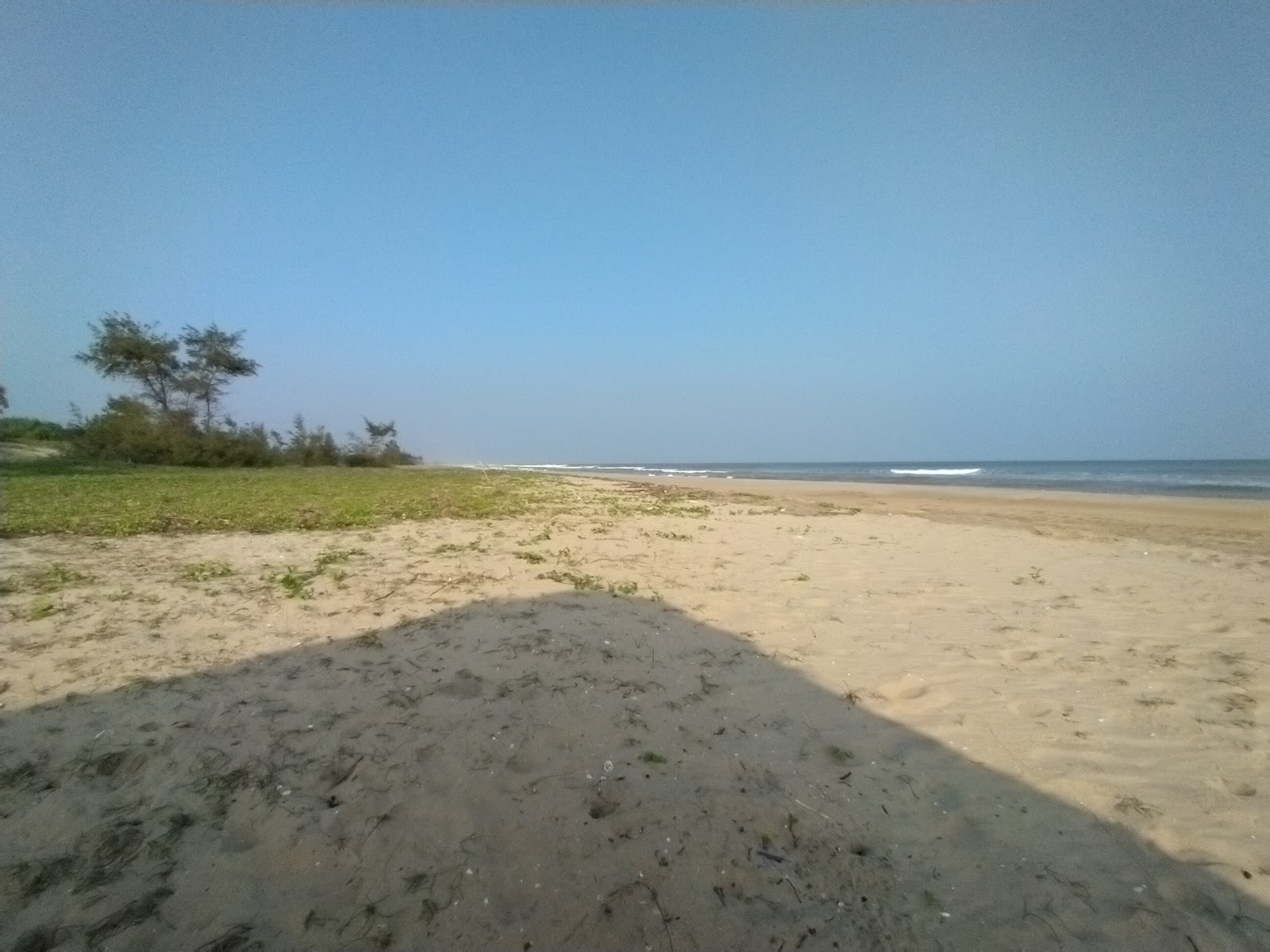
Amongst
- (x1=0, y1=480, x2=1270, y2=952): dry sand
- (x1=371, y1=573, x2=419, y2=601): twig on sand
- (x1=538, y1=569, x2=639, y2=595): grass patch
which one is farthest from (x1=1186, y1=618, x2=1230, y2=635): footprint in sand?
(x1=371, y1=573, x2=419, y2=601): twig on sand

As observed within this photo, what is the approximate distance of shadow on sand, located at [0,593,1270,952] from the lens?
6.54ft

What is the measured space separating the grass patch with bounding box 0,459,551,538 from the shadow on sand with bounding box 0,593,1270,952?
247 inches

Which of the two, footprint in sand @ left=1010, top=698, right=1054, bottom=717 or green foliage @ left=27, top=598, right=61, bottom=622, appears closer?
footprint in sand @ left=1010, top=698, right=1054, bottom=717

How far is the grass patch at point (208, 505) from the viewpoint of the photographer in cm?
830

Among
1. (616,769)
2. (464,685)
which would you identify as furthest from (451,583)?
(616,769)

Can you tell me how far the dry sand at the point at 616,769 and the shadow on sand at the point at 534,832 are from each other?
0.04 feet

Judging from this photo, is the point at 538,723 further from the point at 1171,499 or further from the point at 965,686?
the point at 1171,499

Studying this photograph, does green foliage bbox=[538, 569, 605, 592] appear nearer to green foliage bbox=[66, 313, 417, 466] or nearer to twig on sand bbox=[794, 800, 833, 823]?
twig on sand bbox=[794, 800, 833, 823]

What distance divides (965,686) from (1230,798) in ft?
4.26

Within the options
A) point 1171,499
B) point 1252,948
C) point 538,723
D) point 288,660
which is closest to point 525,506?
point 288,660

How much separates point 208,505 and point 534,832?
1145 centimetres

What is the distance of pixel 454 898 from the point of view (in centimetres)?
208

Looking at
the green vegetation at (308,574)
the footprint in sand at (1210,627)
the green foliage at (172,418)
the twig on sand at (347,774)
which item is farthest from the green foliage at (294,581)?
the green foliage at (172,418)

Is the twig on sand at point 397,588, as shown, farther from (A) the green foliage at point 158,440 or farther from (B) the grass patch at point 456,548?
(A) the green foliage at point 158,440
